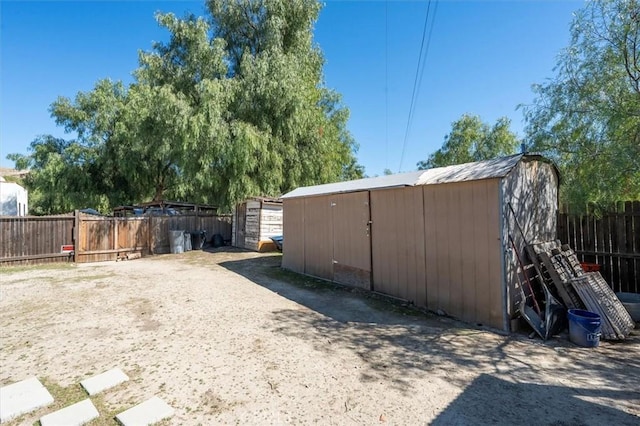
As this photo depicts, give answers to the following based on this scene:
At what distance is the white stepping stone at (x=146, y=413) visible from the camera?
2.38 m

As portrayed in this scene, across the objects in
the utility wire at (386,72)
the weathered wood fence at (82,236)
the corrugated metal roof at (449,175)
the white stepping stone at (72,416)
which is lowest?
the white stepping stone at (72,416)

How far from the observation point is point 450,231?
5031 millimetres

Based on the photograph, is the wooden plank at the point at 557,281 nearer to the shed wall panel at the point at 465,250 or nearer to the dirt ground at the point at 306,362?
the dirt ground at the point at 306,362

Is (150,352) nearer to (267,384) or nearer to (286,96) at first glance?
(267,384)

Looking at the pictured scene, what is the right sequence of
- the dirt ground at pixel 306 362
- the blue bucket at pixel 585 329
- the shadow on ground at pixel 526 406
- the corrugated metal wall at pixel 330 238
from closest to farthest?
the shadow on ground at pixel 526 406 < the dirt ground at pixel 306 362 < the blue bucket at pixel 585 329 < the corrugated metal wall at pixel 330 238

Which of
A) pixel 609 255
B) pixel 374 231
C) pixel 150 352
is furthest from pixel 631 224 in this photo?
pixel 150 352

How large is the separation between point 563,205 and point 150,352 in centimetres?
707

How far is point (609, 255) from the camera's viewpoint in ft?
17.3

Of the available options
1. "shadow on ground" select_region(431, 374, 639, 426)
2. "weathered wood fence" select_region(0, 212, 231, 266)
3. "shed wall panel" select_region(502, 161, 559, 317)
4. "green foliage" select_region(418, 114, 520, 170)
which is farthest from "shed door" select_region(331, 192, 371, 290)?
"green foliage" select_region(418, 114, 520, 170)

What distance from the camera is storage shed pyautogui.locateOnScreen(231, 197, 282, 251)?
42.4 ft

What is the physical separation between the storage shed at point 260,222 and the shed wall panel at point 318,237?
4.76m

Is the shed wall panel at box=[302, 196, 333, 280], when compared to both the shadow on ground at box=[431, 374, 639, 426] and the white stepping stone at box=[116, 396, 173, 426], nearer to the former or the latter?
the shadow on ground at box=[431, 374, 639, 426]

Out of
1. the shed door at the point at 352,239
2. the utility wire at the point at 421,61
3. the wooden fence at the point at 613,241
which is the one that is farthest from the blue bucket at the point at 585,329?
the utility wire at the point at 421,61

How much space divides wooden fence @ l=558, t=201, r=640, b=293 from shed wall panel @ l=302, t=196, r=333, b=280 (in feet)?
15.8
